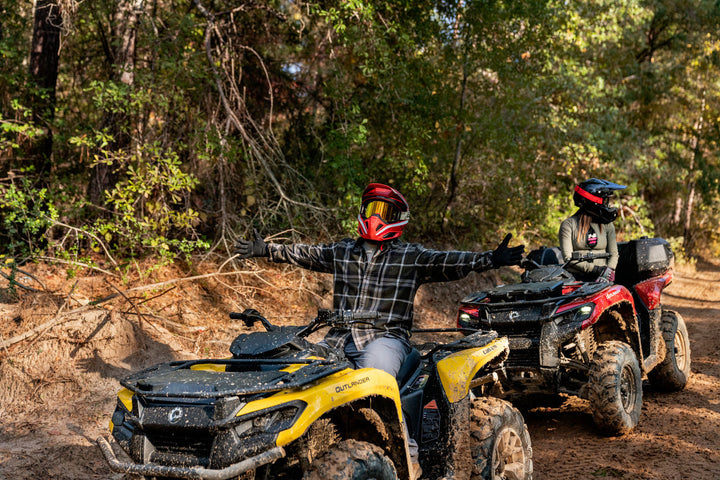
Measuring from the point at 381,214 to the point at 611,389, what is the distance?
312cm

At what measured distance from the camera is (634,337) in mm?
6977

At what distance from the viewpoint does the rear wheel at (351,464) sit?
3.12 metres

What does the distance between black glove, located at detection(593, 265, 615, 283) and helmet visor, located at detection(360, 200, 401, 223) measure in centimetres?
346

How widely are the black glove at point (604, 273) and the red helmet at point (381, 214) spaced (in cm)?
344

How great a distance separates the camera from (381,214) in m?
4.46

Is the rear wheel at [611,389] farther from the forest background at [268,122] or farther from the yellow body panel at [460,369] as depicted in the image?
the forest background at [268,122]

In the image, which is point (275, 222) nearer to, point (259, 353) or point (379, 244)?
point (379, 244)

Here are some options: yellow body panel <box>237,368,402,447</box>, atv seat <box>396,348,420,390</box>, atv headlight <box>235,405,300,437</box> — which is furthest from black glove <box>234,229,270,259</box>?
atv headlight <box>235,405,300,437</box>

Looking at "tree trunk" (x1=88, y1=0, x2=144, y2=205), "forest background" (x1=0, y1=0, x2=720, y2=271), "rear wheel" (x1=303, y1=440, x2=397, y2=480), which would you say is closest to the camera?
"rear wheel" (x1=303, y1=440, x2=397, y2=480)

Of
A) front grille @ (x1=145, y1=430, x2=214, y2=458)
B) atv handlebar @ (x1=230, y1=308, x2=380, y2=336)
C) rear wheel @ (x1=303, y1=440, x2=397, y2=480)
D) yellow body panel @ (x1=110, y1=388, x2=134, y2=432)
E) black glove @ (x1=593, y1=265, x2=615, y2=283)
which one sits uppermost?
black glove @ (x1=593, y1=265, x2=615, y2=283)

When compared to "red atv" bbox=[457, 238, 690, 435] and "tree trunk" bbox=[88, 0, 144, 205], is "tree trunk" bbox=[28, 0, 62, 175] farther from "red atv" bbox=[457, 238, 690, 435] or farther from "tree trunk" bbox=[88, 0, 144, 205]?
"red atv" bbox=[457, 238, 690, 435]

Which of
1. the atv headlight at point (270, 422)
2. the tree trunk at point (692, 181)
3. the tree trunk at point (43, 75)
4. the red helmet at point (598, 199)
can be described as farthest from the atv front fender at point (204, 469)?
the tree trunk at point (692, 181)

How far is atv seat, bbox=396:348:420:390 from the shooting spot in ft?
13.9

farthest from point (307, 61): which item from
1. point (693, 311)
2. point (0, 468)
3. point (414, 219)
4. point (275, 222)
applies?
point (693, 311)
